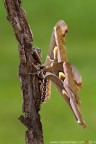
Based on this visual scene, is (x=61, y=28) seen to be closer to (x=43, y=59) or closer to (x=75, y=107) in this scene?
(x=75, y=107)

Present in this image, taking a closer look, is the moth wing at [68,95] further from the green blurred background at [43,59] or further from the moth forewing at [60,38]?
the green blurred background at [43,59]

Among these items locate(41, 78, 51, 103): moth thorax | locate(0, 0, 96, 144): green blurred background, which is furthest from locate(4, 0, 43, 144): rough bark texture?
locate(0, 0, 96, 144): green blurred background

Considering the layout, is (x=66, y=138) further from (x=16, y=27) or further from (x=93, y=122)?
(x=16, y=27)

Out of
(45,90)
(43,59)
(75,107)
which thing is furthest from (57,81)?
(43,59)

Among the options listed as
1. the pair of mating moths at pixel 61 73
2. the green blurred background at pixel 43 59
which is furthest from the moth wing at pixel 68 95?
the green blurred background at pixel 43 59

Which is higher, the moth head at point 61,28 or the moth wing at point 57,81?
the moth head at point 61,28

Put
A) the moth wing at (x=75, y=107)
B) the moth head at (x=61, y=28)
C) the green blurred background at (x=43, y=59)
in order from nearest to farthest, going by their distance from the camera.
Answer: the moth wing at (x=75, y=107), the moth head at (x=61, y=28), the green blurred background at (x=43, y=59)
